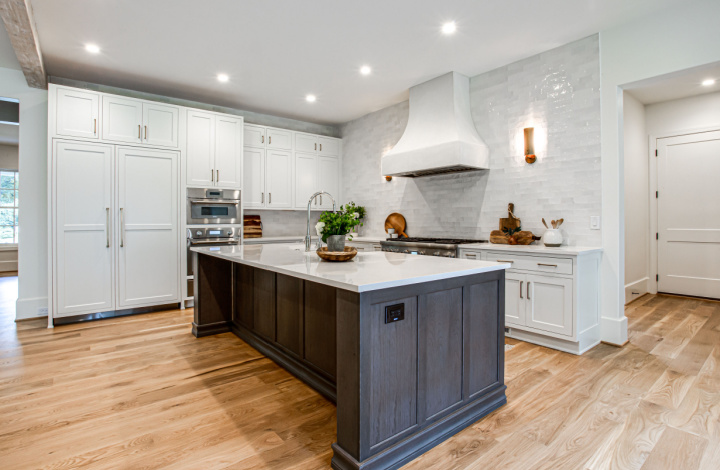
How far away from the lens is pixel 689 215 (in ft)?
16.4

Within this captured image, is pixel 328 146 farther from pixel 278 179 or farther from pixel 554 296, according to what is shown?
pixel 554 296

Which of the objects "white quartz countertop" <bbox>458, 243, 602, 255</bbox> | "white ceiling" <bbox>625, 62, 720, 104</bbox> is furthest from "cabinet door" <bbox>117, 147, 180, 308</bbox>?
"white ceiling" <bbox>625, 62, 720, 104</bbox>

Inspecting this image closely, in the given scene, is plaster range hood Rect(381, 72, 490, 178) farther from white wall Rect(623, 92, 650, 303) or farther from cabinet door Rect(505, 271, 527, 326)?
white wall Rect(623, 92, 650, 303)

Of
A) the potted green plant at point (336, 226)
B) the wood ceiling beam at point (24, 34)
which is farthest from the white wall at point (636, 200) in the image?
the wood ceiling beam at point (24, 34)

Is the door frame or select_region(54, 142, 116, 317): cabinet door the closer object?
select_region(54, 142, 116, 317): cabinet door

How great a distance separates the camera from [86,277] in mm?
4105

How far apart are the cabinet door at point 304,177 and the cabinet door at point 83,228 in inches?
98.8

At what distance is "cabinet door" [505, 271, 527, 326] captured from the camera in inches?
134

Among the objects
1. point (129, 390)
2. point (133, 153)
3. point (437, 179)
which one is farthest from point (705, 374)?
point (133, 153)

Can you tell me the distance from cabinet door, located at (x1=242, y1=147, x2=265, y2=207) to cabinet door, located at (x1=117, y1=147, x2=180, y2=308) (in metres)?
1.03

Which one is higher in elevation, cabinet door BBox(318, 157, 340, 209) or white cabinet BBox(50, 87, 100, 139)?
white cabinet BBox(50, 87, 100, 139)

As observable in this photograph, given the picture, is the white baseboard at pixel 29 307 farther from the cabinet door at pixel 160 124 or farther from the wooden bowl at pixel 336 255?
the wooden bowl at pixel 336 255

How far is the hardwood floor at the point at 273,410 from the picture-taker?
5.68ft

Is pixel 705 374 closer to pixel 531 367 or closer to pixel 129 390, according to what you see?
pixel 531 367
